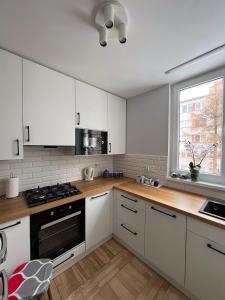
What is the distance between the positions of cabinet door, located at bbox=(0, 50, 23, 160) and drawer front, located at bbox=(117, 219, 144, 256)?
151 centimetres

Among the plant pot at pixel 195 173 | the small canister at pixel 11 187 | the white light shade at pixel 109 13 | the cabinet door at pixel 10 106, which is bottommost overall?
the small canister at pixel 11 187

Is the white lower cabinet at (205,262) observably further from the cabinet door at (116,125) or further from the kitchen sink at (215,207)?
the cabinet door at (116,125)

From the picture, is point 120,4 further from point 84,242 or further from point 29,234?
point 84,242

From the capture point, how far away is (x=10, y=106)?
127 cm

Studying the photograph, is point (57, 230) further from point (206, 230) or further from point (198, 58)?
point (198, 58)

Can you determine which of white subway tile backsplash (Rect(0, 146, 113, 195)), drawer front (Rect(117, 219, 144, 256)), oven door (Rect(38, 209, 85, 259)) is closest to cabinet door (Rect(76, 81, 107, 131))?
white subway tile backsplash (Rect(0, 146, 113, 195))

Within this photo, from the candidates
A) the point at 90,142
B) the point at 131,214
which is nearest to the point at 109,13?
the point at 90,142

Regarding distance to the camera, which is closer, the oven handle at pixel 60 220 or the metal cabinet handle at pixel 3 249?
the metal cabinet handle at pixel 3 249

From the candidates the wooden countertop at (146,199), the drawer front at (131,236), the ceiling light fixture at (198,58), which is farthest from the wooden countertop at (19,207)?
the ceiling light fixture at (198,58)

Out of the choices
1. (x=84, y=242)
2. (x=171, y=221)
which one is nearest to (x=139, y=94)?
(x=171, y=221)

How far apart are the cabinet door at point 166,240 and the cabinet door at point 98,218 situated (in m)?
0.57

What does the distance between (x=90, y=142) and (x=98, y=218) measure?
1000 millimetres

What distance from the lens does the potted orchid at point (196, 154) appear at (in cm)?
168

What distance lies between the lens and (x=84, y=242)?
1.67 meters
